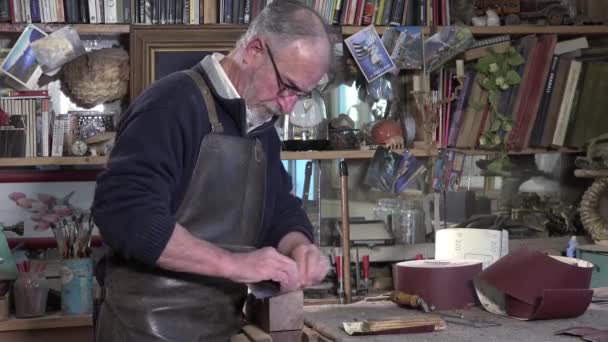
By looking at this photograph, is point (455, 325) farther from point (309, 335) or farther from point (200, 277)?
point (200, 277)

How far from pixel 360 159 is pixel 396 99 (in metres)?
0.30

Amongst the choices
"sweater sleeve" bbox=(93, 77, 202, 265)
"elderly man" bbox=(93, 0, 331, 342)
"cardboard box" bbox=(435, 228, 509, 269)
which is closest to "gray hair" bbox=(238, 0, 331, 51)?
"elderly man" bbox=(93, 0, 331, 342)

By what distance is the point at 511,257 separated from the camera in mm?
2348

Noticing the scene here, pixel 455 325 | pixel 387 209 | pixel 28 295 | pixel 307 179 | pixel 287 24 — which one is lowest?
pixel 28 295

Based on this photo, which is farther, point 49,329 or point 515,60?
point 515,60

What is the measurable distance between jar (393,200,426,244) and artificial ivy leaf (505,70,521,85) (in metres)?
0.63

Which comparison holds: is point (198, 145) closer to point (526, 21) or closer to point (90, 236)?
point (90, 236)

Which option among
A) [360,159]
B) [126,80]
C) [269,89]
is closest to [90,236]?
[126,80]

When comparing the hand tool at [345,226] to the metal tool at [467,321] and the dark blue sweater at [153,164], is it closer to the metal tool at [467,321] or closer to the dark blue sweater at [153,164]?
the metal tool at [467,321]

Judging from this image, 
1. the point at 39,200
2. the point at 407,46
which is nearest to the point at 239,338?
the point at 39,200

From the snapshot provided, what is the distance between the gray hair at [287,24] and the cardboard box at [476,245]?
91cm

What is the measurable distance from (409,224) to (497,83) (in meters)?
0.69

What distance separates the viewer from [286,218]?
220cm

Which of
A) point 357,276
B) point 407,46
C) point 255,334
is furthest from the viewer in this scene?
point 407,46
